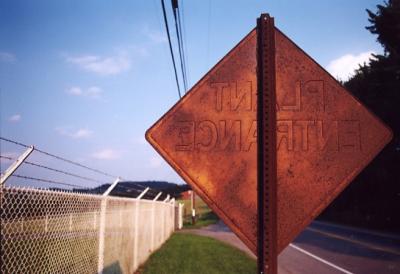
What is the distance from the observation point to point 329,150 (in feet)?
7.75

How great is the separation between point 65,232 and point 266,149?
2.84m

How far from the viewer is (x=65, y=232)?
4281 millimetres

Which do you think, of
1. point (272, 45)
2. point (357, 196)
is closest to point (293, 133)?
point (272, 45)

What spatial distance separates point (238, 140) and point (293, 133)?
0.33 m

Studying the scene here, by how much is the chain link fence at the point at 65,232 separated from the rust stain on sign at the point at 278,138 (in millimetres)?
1387

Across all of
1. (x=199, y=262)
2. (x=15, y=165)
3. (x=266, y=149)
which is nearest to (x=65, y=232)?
(x=15, y=165)

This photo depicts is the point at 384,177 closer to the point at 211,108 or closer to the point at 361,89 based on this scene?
the point at 361,89

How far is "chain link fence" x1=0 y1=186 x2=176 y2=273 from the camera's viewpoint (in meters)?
3.09

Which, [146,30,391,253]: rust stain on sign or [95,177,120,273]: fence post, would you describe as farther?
[95,177,120,273]: fence post

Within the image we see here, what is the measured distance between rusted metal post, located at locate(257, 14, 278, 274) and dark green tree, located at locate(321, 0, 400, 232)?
20.4 m

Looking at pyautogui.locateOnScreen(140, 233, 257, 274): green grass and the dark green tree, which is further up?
the dark green tree

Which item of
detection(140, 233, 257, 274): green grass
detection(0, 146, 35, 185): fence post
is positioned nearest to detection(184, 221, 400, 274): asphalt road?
detection(140, 233, 257, 274): green grass

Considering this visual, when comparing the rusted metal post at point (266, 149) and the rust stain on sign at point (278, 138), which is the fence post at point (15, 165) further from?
the rusted metal post at point (266, 149)

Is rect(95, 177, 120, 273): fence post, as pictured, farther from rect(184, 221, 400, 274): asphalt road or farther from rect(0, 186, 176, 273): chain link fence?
rect(184, 221, 400, 274): asphalt road
